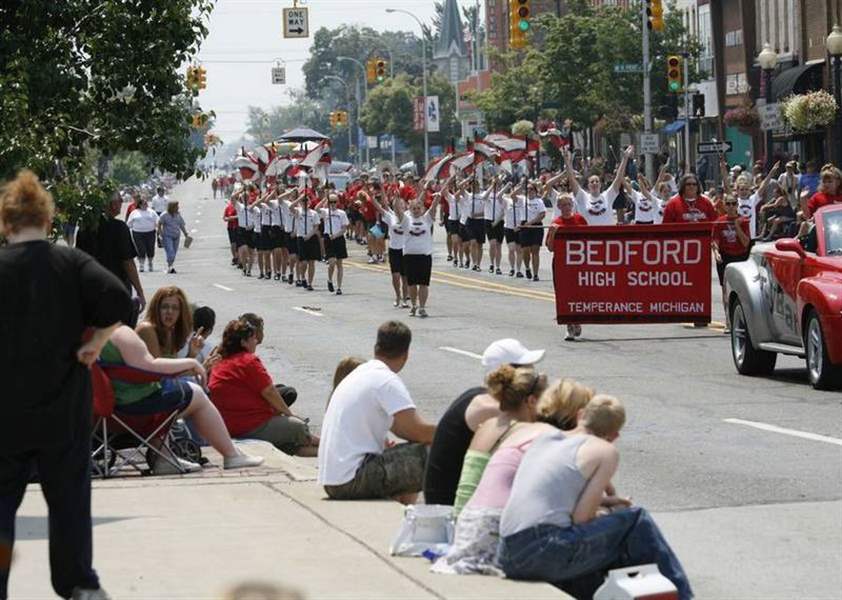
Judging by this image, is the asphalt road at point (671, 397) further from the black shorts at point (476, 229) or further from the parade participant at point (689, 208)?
the black shorts at point (476, 229)

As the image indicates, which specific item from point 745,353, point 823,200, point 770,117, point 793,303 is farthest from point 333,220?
point 770,117

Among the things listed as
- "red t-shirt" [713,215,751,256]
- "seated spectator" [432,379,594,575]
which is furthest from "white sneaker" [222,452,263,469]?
"red t-shirt" [713,215,751,256]

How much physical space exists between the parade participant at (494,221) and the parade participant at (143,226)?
8499mm

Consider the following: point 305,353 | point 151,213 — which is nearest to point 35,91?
point 305,353

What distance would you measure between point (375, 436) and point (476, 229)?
107 ft

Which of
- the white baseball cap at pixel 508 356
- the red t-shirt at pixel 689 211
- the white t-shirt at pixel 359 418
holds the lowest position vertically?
the white t-shirt at pixel 359 418

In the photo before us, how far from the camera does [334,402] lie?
444 inches

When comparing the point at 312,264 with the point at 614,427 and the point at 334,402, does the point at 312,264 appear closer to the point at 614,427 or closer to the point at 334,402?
the point at 334,402

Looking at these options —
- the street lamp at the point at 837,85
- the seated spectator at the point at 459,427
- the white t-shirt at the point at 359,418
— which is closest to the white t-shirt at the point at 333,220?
the street lamp at the point at 837,85

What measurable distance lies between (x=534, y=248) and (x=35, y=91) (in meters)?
19.3

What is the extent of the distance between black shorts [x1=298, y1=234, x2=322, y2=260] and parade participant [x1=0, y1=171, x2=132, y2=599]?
31.0 meters

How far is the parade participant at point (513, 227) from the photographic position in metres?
39.2

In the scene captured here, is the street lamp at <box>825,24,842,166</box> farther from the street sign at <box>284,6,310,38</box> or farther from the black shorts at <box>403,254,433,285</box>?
the black shorts at <box>403,254,433,285</box>

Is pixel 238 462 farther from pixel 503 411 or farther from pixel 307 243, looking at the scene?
pixel 307 243
